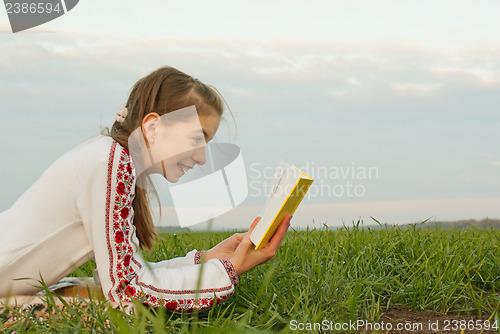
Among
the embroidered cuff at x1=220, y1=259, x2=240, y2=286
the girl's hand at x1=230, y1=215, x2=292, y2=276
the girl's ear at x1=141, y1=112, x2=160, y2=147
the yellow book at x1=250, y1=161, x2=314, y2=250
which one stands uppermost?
the girl's ear at x1=141, y1=112, x2=160, y2=147

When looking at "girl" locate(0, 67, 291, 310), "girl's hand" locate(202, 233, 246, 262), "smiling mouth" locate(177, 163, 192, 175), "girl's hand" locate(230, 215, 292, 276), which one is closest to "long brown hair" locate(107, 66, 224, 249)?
"girl" locate(0, 67, 291, 310)

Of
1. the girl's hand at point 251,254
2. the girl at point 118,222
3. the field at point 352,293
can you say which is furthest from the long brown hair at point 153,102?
the girl's hand at point 251,254

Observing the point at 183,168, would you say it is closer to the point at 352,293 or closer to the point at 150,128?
the point at 150,128

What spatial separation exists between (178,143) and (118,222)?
1.65 feet

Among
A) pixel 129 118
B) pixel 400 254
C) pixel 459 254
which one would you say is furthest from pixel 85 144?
pixel 459 254

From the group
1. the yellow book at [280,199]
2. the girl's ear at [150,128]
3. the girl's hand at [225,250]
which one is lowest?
the girl's hand at [225,250]

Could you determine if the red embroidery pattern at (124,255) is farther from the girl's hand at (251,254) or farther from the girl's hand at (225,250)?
the girl's hand at (225,250)

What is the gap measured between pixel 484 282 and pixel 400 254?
452 mm

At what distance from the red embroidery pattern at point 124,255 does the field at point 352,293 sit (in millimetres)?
63

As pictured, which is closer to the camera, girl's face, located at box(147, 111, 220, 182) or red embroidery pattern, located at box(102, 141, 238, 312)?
red embroidery pattern, located at box(102, 141, 238, 312)

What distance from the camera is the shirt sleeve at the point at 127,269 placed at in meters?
2.13

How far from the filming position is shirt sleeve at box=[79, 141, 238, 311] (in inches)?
83.7

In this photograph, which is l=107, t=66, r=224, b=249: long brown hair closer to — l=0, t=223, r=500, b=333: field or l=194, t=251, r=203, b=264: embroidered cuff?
l=194, t=251, r=203, b=264: embroidered cuff

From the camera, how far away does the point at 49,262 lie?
2.37 metres
